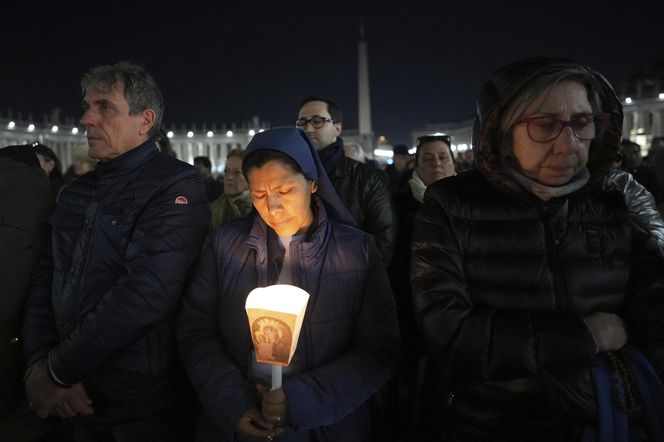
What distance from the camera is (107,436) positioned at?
2623 mm

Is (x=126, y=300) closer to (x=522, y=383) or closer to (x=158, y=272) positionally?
(x=158, y=272)

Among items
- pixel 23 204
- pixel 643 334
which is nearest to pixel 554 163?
pixel 643 334

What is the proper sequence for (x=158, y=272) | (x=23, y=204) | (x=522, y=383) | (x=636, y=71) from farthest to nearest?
(x=636, y=71) → (x=23, y=204) → (x=158, y=272) → (x=522, y=383)

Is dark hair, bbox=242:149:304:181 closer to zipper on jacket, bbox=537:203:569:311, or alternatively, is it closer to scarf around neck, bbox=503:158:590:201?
scarf around neck, bbox=503:158:590:201

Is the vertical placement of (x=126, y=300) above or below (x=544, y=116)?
below

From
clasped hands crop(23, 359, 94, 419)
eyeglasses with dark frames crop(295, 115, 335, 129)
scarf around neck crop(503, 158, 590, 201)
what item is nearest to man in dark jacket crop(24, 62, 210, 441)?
clasped hands crop(23, 359, 94, 419)

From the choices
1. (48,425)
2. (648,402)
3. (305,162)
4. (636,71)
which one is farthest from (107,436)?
(636,71)

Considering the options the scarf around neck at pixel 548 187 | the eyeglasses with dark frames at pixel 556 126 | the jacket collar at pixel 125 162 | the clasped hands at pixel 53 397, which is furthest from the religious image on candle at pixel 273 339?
the jacket collar at pixel 125 162

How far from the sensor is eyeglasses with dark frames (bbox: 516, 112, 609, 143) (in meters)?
1.93

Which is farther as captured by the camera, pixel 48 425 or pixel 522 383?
pixel 48 425

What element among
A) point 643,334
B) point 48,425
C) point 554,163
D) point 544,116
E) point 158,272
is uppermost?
point 544,116

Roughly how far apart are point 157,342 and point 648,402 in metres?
2.25

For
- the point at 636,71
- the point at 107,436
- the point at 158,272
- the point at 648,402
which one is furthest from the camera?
the point at 636,71

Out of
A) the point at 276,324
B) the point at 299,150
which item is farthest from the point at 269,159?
the point at 276,324
